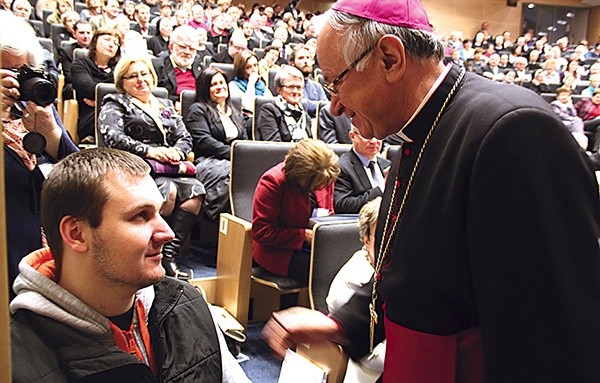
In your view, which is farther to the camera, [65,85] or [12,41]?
[65,85]

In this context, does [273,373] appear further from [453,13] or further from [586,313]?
[453,13]

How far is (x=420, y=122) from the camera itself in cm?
84

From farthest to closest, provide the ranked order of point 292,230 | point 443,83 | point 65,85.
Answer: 1. point 65,85
2. point 292,230
3. point 443,83

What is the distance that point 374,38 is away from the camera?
0.82m

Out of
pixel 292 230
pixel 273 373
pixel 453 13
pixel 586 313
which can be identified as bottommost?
pixel 273 373

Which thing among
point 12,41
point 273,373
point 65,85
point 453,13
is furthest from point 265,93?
point 453,13

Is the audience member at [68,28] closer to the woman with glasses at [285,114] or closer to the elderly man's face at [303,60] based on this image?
the elderly man's face at [303,60]

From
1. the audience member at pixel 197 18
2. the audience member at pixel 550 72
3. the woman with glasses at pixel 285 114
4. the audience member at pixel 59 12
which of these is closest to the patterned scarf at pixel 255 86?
the woman with glasses at pixel 285 114

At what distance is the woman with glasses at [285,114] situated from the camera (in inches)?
138

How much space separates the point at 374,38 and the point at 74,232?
66 cm

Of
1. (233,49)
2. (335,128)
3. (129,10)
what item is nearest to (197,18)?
(129,10)

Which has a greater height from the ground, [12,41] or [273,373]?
[12,41]

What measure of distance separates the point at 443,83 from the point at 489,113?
140mm

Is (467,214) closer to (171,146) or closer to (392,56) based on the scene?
(392,56)
